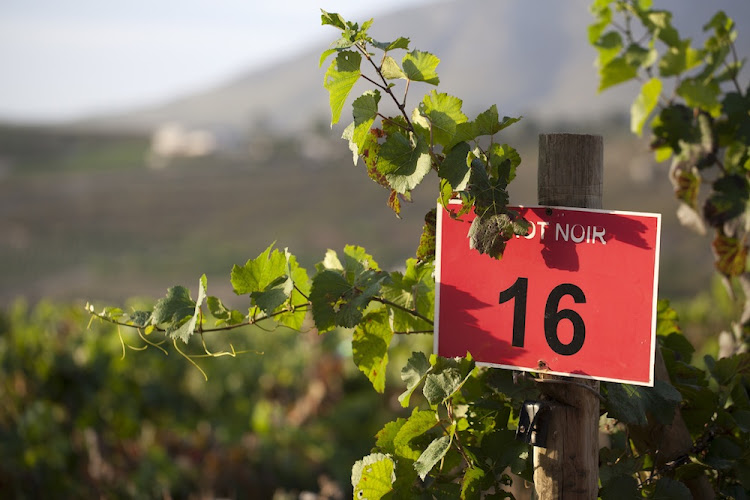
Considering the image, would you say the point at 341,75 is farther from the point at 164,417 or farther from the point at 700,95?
the point at 164,417

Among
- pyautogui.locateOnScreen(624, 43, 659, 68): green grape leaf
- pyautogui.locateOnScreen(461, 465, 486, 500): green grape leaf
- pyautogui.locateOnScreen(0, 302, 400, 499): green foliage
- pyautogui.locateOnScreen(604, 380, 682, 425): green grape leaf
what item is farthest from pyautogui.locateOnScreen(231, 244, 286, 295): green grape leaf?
pyautogui.locateOnScreen(0, 302, 400, 499): green foliage

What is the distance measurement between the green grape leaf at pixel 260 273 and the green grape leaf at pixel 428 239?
7.8 inches

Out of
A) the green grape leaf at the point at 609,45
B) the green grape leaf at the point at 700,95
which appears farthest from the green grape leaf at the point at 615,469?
the green grape leaf at the point at 609,45

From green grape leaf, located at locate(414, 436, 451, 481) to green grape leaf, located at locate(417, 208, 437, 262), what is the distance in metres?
0.26

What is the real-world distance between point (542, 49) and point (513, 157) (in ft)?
150

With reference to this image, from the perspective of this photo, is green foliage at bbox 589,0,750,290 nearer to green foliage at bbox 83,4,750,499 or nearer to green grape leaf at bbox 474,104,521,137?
green foliage at bbox 83,4,750,499

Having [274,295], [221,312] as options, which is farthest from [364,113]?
[221,312]

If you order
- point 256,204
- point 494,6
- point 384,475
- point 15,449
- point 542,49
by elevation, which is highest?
point 494,6

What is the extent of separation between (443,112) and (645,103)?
702mm

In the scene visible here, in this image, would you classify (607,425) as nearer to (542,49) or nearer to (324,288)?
(324,288)

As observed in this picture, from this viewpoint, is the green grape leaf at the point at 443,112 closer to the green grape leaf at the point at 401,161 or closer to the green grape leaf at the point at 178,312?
the green grape leaf at the point at 401,161

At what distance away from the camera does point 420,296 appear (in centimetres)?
109

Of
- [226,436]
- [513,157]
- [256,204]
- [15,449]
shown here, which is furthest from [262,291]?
[256,204]

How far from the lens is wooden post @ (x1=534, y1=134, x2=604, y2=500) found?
3.02 ft
